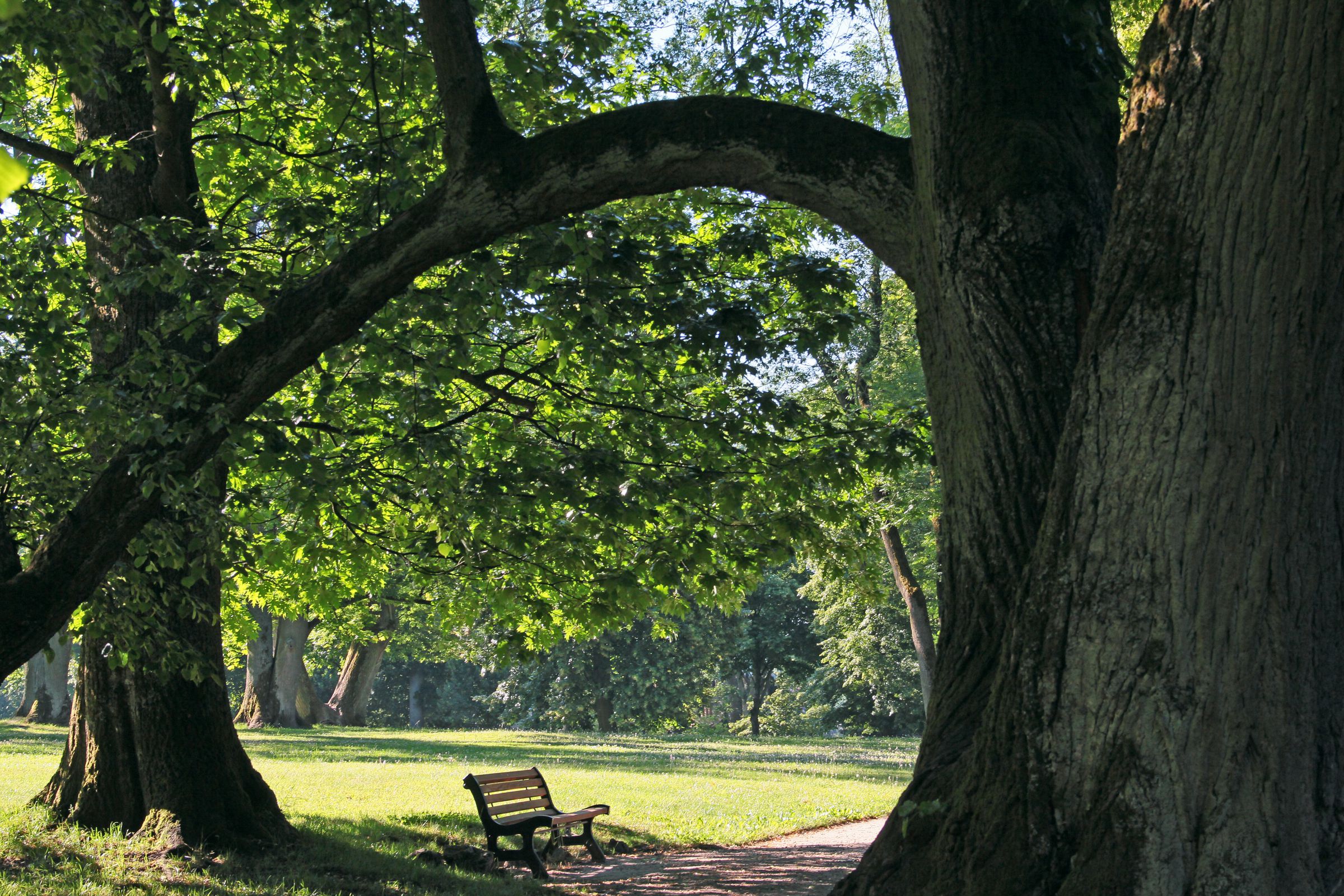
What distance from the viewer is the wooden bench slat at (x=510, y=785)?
1052 centimetres

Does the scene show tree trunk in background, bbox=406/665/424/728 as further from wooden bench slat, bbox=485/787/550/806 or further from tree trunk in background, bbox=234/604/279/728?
wooden bench slat, bbox=485/787/550/806

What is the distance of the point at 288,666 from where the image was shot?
34031 mm

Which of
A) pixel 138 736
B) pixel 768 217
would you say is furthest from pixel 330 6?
pixel 138 736

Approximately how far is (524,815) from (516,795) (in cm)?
43

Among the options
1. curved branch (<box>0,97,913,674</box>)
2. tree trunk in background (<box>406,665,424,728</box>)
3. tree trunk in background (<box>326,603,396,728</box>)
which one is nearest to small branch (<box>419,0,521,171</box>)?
curved branch (<box>0,97,913,674</box>)

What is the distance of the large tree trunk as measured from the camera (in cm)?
316

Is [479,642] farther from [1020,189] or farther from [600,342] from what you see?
[1020,189]

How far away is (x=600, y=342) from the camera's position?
27.3ft

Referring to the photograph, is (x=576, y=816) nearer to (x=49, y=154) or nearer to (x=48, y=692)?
(x=49, y=154)

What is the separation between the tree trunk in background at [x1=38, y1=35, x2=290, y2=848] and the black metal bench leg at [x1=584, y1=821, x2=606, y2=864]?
2954mm

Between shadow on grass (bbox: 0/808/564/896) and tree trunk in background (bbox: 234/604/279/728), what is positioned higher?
tree trunk in background (bbox: 234/604/279/728)

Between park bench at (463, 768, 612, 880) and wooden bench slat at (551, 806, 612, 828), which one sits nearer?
park bench at (463, 768, 612, 880)

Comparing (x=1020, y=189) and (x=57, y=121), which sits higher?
(x=57, y=121)

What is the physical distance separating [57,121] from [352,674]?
28676 mm
